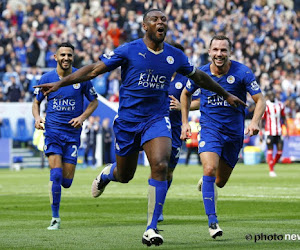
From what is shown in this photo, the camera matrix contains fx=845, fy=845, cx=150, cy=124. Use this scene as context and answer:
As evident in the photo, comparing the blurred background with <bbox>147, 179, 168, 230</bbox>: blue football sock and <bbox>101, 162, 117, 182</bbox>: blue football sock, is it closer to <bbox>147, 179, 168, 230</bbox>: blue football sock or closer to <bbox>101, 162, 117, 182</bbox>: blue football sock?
<bbox>101, 162, 117, 182</bbox>: blue football sock

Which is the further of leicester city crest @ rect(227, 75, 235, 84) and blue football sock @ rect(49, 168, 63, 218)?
blue football sock @ rect(49, 168, 63, 218)

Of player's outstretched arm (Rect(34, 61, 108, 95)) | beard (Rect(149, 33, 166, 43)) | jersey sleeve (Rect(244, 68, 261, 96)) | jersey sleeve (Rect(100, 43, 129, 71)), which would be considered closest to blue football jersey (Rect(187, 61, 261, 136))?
jersey sleeve (Rect(244, 68, 261, 96))

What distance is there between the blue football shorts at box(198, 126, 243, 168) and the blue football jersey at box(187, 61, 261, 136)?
8cm

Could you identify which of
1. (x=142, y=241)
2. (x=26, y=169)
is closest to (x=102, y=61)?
(x=142, y=241)

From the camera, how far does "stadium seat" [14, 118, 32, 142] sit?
31302 mm

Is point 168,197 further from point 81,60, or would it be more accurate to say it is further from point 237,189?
point 81,60

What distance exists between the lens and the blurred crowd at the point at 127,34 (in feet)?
110

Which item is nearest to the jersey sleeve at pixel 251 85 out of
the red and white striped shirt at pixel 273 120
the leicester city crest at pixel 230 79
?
the leicester city crest at pixel 230 79

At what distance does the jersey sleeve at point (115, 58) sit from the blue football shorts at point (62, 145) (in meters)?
2.80

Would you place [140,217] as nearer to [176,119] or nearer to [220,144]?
[176,119]

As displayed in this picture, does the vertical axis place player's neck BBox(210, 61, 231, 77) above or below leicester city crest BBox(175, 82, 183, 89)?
above

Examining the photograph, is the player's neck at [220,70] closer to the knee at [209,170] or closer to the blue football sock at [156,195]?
the knee at [209,170]

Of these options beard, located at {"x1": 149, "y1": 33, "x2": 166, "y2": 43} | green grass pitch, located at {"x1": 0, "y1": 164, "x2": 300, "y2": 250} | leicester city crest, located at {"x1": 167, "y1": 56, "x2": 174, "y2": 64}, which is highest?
beard, located at {"x1": 149, "y1": 33, "x2": 166, "y2": 43}

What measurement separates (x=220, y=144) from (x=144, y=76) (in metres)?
1.81
